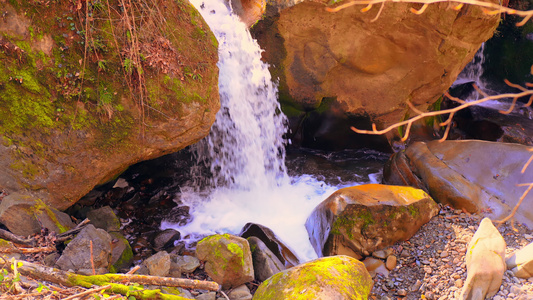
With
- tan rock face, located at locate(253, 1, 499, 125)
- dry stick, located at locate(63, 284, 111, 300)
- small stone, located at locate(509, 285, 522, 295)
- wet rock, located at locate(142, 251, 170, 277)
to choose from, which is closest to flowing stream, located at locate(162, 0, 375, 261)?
tan rock face, located at locate(253, 1, 499, 125)

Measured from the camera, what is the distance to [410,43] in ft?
23.0

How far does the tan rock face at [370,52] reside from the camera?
6625mm

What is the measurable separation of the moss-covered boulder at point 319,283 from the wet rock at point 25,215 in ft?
8.12

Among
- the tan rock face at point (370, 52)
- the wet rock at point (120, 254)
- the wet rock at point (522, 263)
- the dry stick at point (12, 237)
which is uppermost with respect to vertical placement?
the tan rock face at point (370, 52)

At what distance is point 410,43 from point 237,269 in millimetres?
5665

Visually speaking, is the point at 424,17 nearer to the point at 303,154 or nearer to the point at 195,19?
the point at 303,154

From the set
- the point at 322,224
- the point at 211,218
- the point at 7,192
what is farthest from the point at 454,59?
the point at 7,192

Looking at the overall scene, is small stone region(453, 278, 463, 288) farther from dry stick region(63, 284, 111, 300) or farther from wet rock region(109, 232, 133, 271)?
wet rock region(109, 232, 133, 271)

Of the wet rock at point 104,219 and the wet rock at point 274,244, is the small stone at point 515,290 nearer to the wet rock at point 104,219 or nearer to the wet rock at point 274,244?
the wet rock at point 274,244

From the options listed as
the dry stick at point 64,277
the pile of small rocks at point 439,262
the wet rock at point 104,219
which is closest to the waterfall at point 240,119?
the wet rock at point 104,219

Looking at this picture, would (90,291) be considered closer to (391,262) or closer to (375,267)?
(375,267)

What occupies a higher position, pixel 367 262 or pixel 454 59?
pixel 454 59

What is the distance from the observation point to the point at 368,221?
4797 mm

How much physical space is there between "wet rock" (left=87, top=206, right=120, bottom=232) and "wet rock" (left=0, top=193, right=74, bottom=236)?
849mm
